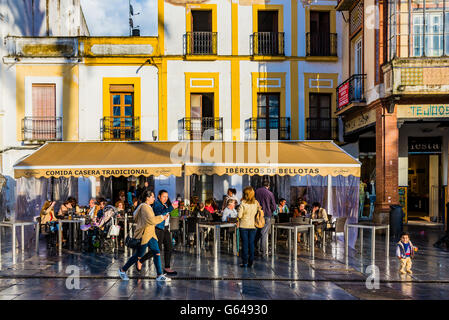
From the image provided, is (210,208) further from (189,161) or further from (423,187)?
(423,187)

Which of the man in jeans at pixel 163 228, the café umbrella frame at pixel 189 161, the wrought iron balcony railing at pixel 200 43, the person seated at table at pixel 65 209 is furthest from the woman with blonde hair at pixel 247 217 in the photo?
the wrought iron balcony railing at pixel 200 43

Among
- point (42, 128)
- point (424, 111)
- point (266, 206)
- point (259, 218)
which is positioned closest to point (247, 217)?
point (259, 218)

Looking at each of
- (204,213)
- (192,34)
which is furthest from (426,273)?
(192,34)

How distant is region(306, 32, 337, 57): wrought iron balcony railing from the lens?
15367 millimetres

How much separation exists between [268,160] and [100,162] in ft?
16.3

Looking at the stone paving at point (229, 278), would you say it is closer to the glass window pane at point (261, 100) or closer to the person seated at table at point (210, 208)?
the person seated at table at point (210, 208)

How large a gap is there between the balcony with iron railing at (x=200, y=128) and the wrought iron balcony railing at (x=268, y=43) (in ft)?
10.5

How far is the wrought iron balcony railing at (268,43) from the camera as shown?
49.9ft

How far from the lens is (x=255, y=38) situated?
15.2 meters

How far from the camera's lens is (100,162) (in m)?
11.4

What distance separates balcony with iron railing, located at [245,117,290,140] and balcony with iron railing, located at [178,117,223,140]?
1.15 metres

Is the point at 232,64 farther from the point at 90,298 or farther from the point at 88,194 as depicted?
the point at 90,298

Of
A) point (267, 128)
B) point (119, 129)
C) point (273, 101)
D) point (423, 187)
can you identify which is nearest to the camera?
point (119, 129)

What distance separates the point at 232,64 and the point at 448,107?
7.72 meters
